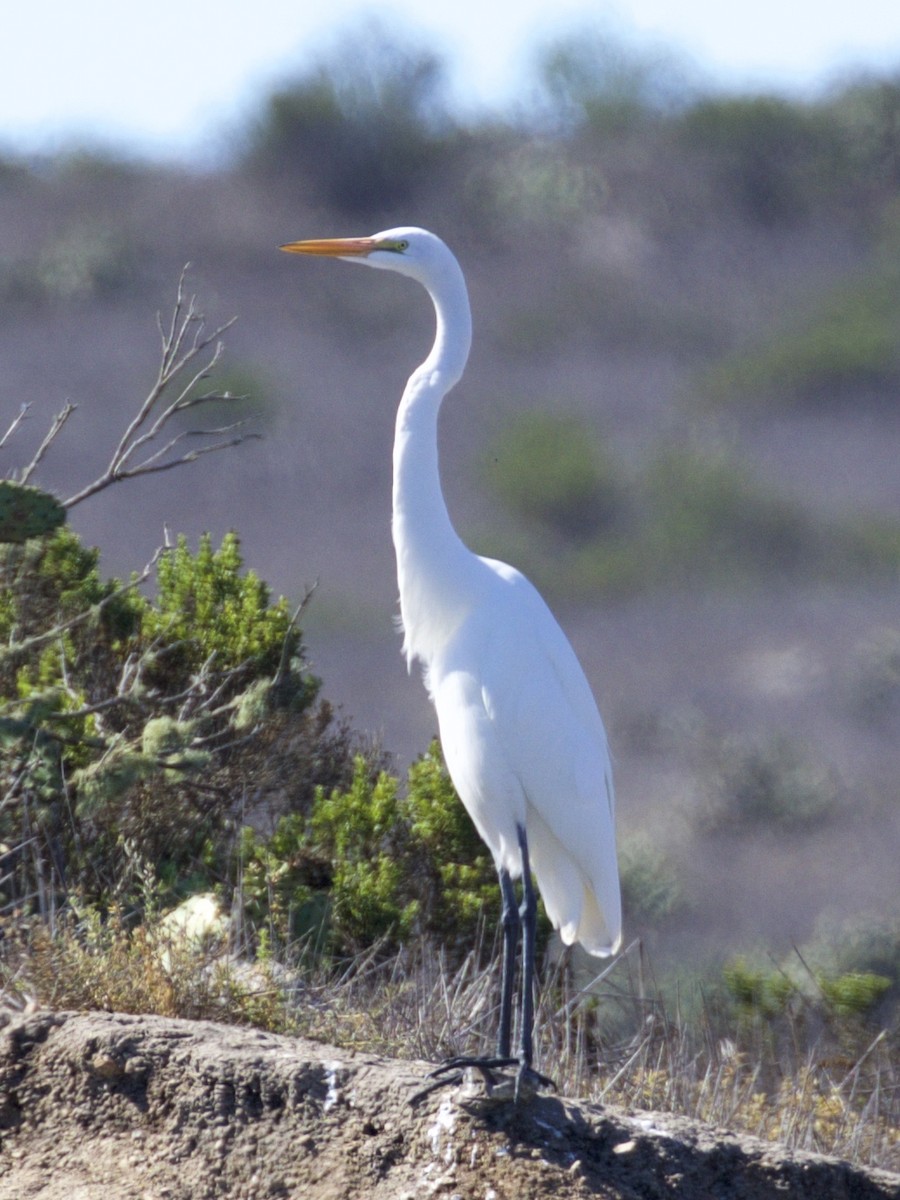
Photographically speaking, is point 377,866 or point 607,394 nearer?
point 377,866

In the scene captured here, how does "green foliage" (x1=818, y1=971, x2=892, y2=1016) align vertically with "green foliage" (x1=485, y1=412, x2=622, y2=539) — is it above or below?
below

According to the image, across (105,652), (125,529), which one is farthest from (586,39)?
(105,652)

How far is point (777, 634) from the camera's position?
13461 millimetres

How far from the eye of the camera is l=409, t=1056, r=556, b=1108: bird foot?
303cm

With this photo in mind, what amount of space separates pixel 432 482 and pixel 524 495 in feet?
35.5

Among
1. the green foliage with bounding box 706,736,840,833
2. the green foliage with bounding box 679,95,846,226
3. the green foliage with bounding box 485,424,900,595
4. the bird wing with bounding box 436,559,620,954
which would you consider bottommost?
the bird wing with bounding box 436,559,620,954

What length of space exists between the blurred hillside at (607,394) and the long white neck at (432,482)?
23.0 feet

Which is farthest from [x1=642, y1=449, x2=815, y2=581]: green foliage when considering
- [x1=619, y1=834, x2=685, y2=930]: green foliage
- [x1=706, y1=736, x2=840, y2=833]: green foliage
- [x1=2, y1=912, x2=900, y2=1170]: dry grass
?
[x1=2, y1=912, x2=900, y2=1170]: dry grass

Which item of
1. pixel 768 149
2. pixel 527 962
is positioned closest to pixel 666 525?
pixel 768 149

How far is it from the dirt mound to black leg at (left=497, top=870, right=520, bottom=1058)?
0.57ft

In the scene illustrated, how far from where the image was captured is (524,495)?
14.3 meters

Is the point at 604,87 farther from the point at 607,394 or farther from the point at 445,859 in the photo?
the point at 445,859

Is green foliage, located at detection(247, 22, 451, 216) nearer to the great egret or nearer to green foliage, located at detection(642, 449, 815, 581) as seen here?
green foliage, located at detection(642, 449, 815, 581)

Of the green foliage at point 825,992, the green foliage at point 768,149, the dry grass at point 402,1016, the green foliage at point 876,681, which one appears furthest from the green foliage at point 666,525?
the dry grass at point 402,1016
